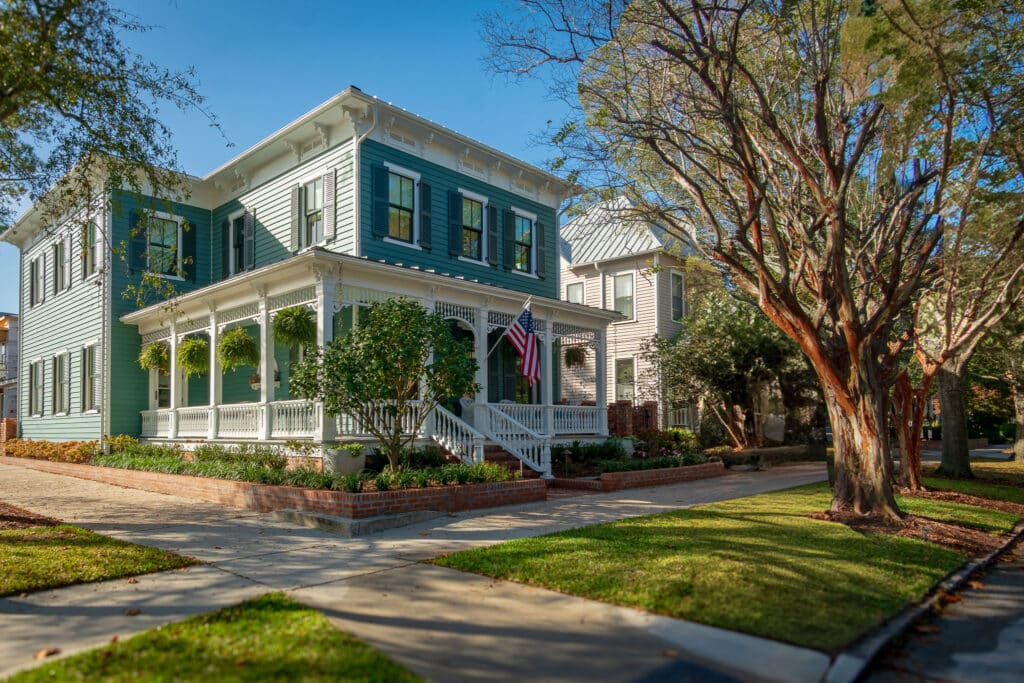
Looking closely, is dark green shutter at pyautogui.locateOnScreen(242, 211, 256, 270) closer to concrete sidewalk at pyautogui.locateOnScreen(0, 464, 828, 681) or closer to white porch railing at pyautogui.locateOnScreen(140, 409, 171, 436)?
white porch railing at pyautogui.locateOnScreen(140, 409, 171, 436)

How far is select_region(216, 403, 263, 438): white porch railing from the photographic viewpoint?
1511cm

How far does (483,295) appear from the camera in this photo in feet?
53.2

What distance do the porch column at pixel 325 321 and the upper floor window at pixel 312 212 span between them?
3949mm

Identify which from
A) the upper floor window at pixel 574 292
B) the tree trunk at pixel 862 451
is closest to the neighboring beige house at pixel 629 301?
the upper floor window at pixel 574 292

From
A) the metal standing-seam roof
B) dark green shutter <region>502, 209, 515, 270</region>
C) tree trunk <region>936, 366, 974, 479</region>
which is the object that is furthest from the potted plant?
tree trunk <region>936, 366, 974, 479</region>

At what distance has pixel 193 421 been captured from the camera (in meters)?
17.0

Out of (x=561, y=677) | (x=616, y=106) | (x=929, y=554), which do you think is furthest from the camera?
(x=616, y=106)

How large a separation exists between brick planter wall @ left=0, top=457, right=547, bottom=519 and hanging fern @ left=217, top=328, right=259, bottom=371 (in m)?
2.56

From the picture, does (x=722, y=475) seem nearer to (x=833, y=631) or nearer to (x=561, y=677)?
(x=833, y=631)

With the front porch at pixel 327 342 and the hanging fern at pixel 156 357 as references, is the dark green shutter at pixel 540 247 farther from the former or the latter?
the hanging fern at pixel 156 357

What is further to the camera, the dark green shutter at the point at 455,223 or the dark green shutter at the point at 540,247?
the dark green shutter at the point at 540,247

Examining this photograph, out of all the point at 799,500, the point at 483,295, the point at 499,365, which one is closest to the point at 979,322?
the point at 799,500

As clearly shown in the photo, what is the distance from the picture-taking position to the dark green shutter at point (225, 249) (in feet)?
65.3

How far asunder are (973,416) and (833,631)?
37.9 metres
